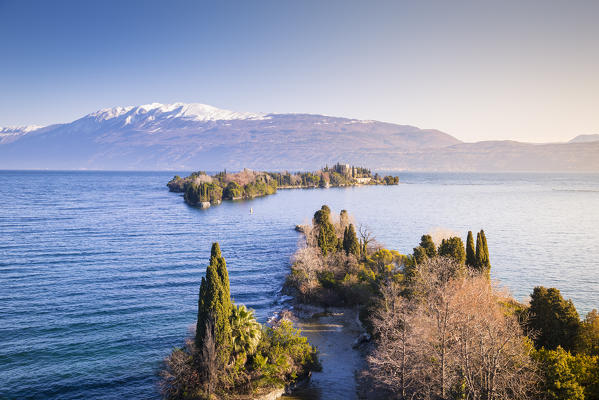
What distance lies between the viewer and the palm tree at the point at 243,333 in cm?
2877

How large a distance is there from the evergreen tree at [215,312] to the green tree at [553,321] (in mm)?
23780

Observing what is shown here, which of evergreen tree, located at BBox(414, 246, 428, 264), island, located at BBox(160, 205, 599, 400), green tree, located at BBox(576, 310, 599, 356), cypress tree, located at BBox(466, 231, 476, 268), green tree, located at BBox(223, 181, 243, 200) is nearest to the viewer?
island, located at BBox(160, 205, 599, 400)

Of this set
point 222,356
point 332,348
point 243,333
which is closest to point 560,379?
point 332,348

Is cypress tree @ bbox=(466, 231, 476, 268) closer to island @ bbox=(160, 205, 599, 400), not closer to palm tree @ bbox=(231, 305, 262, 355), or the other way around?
island @ bbox=(160, 205, 599, 400)

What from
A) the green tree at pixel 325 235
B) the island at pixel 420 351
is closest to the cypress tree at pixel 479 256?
the island at pixel 420 351

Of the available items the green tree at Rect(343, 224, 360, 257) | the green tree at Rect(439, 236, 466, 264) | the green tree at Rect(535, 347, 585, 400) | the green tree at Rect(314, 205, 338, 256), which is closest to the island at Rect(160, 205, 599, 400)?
the green tree at Rect(535, 347, 585, 400)

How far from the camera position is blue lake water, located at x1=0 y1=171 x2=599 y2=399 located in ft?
103

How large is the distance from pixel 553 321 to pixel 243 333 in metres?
24.2

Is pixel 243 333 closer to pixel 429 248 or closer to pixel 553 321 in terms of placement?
pixel 553 321

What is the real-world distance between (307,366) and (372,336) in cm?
827

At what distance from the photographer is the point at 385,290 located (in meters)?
37.8

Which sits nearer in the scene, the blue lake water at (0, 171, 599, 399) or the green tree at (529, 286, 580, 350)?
the green tree at (529, 286, 580, 350)

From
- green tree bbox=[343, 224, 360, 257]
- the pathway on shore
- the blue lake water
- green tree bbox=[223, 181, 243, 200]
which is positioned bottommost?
the pathway on shore

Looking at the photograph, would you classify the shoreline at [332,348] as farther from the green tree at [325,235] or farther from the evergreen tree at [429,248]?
the green tree at [325,235]
